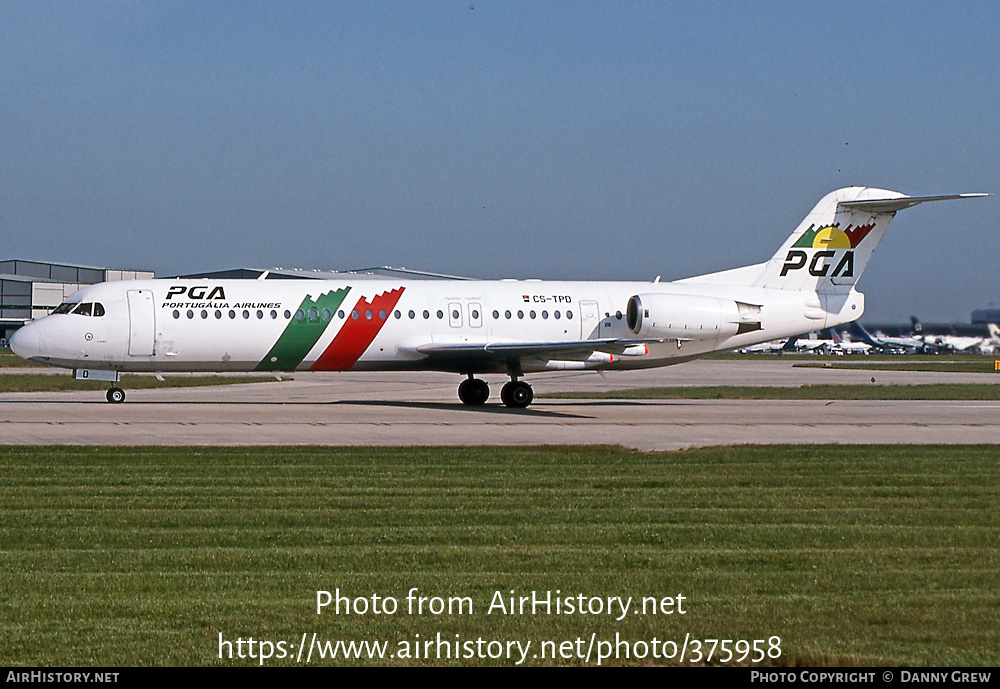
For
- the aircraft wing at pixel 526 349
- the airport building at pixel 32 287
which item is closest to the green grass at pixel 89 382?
the aircraft wing at pixel 526 349

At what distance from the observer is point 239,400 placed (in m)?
36.4

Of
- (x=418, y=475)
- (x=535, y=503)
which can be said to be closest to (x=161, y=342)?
(x=418, y=475)

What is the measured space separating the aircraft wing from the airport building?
69.7 m

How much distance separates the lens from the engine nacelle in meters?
34.2

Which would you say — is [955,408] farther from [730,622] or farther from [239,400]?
[730,622]

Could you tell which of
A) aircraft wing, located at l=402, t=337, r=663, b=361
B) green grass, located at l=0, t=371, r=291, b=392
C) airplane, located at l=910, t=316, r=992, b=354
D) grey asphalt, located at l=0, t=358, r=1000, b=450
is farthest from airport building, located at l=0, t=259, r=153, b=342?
airplane, located at l=910, t=316, r=992, b=354

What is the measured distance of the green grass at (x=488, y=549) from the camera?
812 centimetres

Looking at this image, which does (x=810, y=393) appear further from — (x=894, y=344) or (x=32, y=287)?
(x=894, y=344)

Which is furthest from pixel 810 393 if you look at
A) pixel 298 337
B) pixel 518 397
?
pixel 298 337

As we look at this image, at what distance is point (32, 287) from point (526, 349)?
257ft

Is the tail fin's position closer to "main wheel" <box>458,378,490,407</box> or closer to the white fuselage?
the white fuselage

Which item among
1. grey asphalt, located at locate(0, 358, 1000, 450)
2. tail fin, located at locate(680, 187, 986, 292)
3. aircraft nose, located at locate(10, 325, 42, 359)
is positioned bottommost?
grey asphalt, located at locate(0, 358, 1000, 450)

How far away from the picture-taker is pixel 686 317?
34406 mm

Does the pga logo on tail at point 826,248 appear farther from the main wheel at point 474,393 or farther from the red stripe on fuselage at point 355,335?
the red stripe on fuselage at point 355,335
